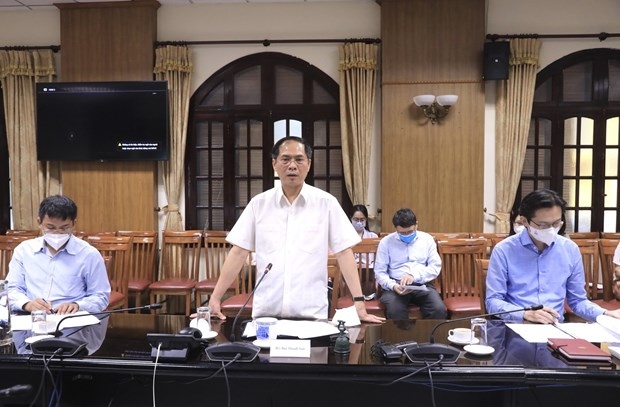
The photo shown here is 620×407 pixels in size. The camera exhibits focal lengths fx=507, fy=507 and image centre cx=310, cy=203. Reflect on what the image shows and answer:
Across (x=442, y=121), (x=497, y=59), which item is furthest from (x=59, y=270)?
(x=497, y=59)

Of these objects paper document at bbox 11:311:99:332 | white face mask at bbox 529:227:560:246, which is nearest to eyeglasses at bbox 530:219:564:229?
white face mask at bbox 529:227:560:246

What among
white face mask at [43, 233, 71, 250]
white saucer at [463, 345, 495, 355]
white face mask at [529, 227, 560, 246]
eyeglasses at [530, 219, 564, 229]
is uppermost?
eyeglasses at [530, 219, 564, 229]

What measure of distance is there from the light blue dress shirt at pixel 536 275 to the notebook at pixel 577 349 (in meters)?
0.58

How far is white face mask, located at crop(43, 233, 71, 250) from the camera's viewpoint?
2.52 metres

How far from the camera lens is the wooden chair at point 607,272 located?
12.1 ft

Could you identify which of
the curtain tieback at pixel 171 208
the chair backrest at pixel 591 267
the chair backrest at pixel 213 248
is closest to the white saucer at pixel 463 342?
the chair backrest at pixel 591 267

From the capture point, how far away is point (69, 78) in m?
5.54

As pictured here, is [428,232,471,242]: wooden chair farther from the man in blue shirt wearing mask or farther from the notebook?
the notebook

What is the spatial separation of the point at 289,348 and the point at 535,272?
4.34 feet

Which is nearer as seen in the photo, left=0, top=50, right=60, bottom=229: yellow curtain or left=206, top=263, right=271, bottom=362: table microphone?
left=206, top=263, right=271, bottom=362: table microphone

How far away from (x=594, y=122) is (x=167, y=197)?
464 centimetres

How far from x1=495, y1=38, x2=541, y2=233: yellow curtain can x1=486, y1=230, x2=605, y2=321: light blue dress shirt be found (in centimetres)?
298

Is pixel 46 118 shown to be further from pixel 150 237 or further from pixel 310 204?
pixel 310 204

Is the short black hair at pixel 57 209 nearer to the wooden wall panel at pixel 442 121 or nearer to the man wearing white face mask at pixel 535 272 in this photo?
the man wearing white face mask at pixel 535 272
